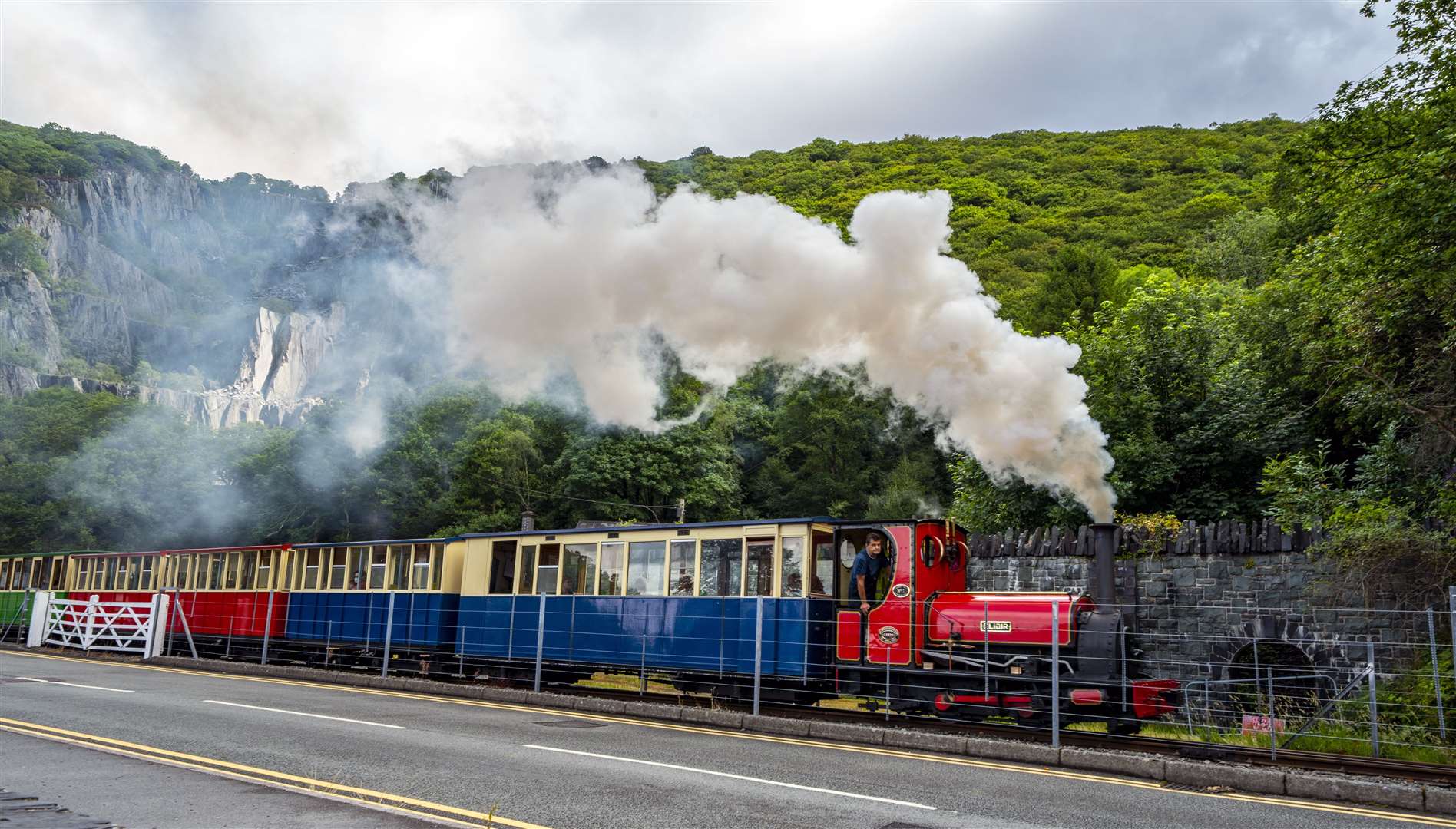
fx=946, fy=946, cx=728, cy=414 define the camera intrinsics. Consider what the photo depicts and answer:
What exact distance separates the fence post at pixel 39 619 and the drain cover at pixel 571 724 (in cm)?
1982

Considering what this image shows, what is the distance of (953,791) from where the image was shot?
7.62 m

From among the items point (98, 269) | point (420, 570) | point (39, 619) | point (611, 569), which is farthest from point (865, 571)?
point (98, 269)

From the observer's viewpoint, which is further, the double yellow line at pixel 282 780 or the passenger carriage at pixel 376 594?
the passenger carriage at pixel 376 594

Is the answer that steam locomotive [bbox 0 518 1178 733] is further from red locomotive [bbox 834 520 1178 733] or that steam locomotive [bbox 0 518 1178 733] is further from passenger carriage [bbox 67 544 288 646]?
passenger carriage [bbox 67 544 288 646]

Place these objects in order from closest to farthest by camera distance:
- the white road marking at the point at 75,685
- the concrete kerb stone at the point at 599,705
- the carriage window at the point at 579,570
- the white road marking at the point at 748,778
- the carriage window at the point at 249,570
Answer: the white road marking at the point at 748,778 < the concrete kerb stone at the point at 599,705 < the white road marking at the point at 75,685 < the carriage window at the point at 579,570 < the carriage window at the point at 249,570

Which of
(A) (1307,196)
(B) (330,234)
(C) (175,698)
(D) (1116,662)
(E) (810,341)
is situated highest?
(B) (330,234)

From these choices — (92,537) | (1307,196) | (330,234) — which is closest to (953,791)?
(1307,196)

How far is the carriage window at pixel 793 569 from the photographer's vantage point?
1339 centimetres

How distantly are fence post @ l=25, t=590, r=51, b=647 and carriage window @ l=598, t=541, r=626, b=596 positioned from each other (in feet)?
58.2

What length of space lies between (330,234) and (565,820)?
75.0m

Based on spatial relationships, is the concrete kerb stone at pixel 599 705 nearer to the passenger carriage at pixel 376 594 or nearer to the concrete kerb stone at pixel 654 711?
the concrete kerb stone at pixel 654 711

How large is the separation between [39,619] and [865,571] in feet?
75.9

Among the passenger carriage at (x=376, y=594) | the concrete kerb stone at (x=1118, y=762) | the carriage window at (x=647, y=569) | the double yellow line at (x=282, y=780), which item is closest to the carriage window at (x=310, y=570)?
the passenger carriage at (x=376, y=594)

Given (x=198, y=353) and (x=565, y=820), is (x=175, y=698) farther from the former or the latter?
(x=198, y=353)
